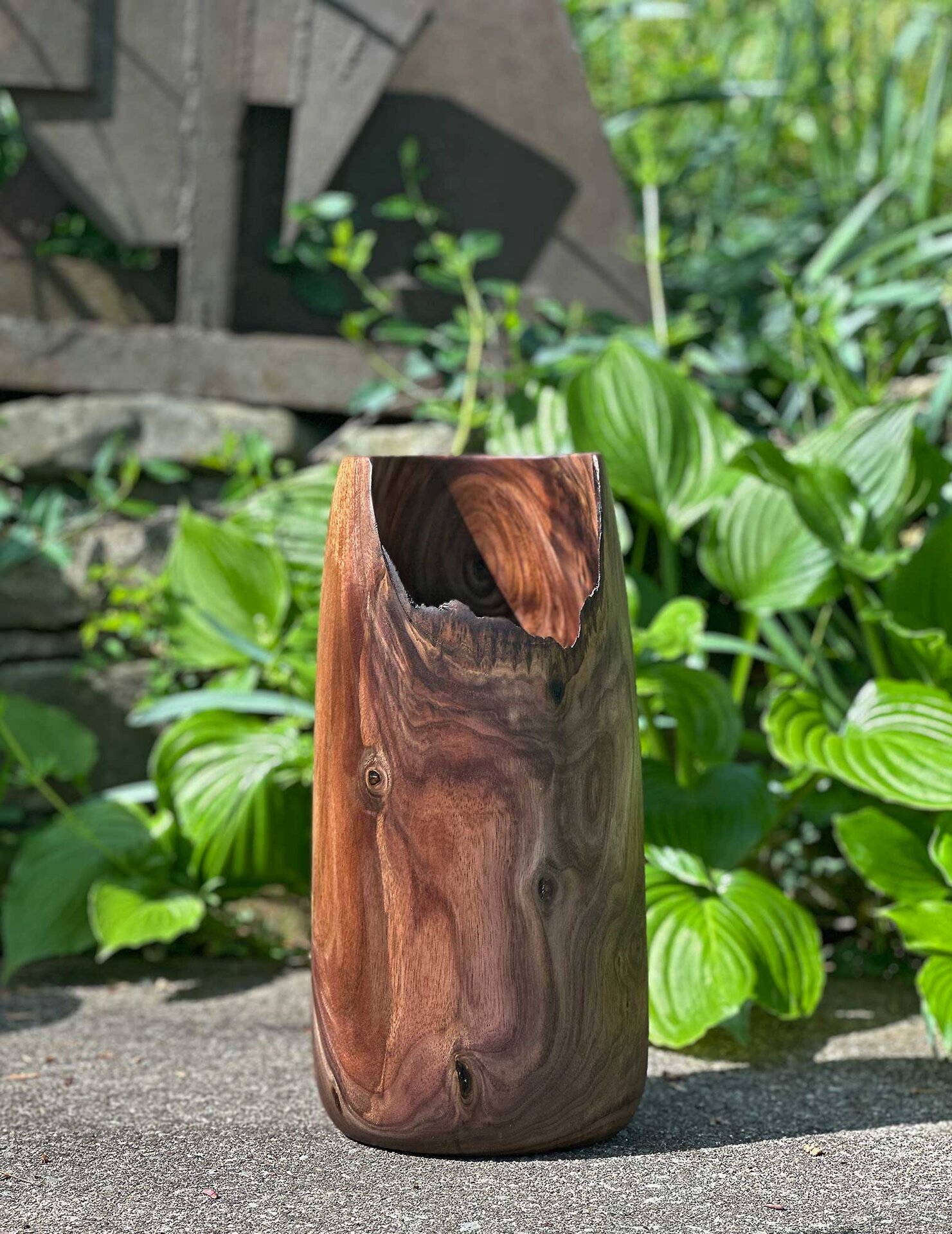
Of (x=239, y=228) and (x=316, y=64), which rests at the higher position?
(x=316, y=64)

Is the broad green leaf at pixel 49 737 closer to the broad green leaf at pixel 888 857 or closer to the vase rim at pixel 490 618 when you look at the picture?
the vase rim at pixel 490 618

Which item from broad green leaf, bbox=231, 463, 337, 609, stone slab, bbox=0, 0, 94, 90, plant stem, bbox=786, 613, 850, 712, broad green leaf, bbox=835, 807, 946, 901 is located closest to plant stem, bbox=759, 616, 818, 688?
plant stem, bbox=786, 613, 850, 712

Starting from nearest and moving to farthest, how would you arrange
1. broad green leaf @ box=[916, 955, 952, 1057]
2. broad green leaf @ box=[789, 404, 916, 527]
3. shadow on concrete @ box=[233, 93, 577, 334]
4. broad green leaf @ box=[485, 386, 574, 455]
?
broad green leaf @ box=[916, 955, 952, 1057]
broad green leaf @ box=[789, 404, 916, 527]
broad green leaf @ box=[485, 386, 574, 455]
shadow on concrete @ box=[233, 93, 577, 334]

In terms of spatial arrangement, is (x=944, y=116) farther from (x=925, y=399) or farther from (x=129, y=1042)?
(x=129, y=1042)

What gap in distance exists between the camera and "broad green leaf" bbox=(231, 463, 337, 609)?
7.37ft

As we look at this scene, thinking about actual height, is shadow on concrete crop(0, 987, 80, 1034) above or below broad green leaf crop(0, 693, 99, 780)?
below

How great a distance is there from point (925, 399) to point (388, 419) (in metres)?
1.18

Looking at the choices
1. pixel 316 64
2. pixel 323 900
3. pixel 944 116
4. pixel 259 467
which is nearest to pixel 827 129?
pixel 944 116

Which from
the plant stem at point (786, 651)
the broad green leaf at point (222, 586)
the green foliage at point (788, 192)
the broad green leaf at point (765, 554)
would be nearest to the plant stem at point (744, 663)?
the plant stem at point (786, 651)

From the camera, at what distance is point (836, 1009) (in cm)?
193

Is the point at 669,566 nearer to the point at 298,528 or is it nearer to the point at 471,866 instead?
the point at 298,528

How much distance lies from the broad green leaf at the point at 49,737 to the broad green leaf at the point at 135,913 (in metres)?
0.26

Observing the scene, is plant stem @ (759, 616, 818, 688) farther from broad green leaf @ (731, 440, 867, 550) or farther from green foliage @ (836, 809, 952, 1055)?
green foliage @ (836, 809, 952, 1055)

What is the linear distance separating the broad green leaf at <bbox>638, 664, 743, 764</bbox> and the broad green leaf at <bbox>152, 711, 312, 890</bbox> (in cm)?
63
